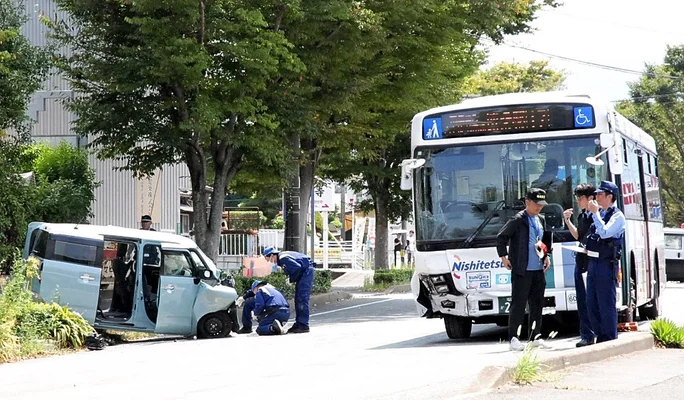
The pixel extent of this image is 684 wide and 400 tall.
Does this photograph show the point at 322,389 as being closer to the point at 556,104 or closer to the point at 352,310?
the point at 556,104

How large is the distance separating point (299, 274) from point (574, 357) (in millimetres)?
8599

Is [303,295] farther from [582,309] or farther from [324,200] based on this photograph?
[324,200]

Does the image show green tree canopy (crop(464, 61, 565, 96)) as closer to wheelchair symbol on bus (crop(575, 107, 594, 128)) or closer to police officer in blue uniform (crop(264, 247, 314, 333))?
police officer in blue uniform (crop(264, 247, 314, 333))

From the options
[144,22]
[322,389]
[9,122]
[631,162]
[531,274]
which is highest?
[144,22]

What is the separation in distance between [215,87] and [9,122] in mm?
4826

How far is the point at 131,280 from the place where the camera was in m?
19.1

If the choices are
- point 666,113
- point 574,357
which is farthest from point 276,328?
point 666,113

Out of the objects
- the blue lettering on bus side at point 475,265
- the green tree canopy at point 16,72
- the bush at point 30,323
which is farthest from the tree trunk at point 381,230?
the blue lettering on bus side at point 475,265

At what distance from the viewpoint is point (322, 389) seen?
32.9 feet

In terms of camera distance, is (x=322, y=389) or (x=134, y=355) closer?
(x=322, y=389)

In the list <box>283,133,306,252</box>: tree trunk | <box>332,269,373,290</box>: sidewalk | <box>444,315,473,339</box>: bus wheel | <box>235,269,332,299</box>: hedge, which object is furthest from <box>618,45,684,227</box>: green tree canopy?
<box>444,315,473,339</box>: bus wheel

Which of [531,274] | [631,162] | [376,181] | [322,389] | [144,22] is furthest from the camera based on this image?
[376,181]

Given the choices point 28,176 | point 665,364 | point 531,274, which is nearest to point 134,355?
point 531,274

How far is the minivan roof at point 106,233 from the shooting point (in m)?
18.0
